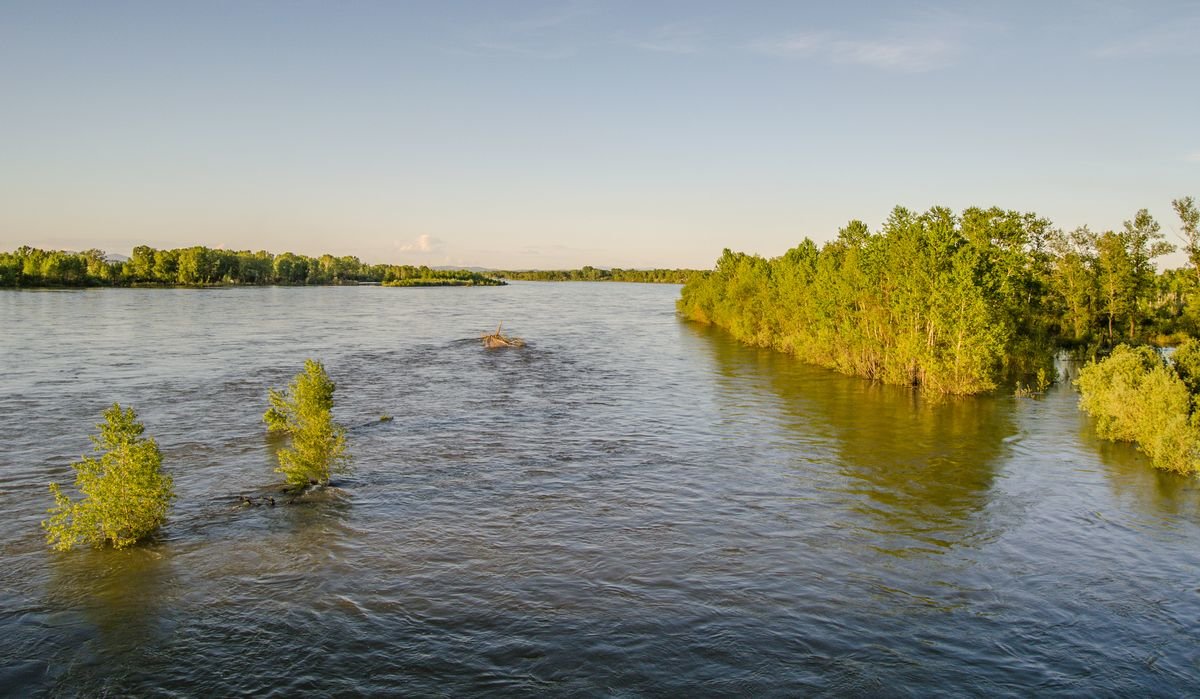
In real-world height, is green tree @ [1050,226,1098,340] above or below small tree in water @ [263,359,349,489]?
above

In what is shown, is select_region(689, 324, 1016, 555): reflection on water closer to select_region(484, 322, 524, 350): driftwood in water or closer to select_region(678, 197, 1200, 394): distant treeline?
select_region(678, 197, 1200, 394): distant treeline

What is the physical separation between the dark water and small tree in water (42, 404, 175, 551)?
26.5 inches

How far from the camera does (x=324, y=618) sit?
16.5 m

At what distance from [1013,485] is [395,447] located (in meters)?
25.7

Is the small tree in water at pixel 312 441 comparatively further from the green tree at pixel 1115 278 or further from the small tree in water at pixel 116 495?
the green tree at pixel 1115 278

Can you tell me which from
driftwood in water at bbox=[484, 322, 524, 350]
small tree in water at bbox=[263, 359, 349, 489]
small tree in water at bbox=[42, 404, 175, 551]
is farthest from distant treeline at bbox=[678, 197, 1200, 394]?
small tree in water at bbox=[42, 404, 175, 551]

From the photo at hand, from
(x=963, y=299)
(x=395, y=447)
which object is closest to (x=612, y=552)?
(x=395, y=447)

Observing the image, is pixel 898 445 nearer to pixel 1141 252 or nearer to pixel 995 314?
pixel 995 314

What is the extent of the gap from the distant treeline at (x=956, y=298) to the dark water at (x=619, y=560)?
6.93m

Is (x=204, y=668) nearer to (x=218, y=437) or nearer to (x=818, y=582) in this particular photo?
(x=818, y=582)

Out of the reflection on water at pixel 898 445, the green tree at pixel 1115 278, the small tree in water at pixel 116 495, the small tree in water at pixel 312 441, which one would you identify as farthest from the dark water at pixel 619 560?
the green tree at pixel 1115 278

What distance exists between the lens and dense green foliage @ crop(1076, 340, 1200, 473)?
91.0 feet

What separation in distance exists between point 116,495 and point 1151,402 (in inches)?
1489

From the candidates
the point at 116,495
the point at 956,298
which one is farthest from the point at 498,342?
the point at 116,495
